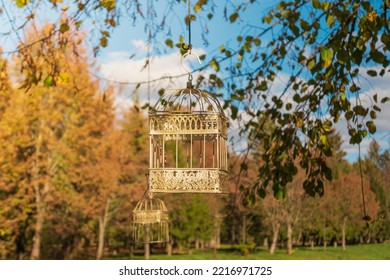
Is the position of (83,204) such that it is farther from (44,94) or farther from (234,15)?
(234,15)

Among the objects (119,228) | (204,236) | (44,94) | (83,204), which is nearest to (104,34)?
(44,94)

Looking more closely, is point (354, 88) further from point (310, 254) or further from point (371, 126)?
point (310, 254)

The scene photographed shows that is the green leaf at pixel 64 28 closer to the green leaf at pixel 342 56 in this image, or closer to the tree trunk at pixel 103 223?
the green leaf at pixel 342 56

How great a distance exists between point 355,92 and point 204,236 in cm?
Answer: 1294

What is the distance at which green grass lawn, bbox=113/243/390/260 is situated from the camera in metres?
13.7

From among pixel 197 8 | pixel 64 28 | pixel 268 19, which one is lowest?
pixel 64 28

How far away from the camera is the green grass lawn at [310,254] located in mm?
13688

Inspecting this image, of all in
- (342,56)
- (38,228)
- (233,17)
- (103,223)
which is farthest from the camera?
(103,223)

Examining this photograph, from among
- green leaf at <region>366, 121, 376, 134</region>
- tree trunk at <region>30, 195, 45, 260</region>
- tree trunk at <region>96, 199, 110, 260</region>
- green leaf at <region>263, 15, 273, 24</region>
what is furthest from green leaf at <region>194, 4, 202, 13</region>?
tree trunk at <region>96, 199, 110, 260</region>

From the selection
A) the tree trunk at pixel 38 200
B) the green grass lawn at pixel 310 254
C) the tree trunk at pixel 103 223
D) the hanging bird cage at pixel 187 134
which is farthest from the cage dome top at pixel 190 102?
the green grass lawn at pixel 310 254

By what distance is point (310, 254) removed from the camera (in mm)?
15312

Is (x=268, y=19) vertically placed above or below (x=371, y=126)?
above

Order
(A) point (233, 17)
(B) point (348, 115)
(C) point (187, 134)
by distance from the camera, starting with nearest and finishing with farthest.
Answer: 1. (C) point (187, 134)
2. (B) point (348, 115)
3. (A) point (233, 17)

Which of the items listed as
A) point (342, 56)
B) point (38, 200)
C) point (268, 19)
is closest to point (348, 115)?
point (342, 56)
